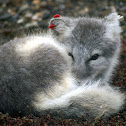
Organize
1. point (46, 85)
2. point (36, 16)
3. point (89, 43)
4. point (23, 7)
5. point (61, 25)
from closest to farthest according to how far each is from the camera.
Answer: point (46, 85)
point (89, 43)
point (61, 25)
point (36, 16)
point (23, 7)

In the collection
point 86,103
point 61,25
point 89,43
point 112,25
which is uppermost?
point 61,25

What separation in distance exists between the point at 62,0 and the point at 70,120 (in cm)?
539

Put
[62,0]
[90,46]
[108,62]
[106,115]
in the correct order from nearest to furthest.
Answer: [106,115]
[90,46]
[108,62]
[62,0]

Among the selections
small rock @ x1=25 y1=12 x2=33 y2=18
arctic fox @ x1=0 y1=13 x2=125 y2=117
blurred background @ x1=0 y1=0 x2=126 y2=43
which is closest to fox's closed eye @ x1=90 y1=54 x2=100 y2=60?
arctic fox @ x1=0 y1=13 x2=125 y2=117

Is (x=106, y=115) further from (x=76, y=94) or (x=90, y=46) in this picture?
(x=90, y=46)

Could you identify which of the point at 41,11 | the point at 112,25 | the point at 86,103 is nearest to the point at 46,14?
the point at 41,11

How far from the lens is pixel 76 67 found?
3443 millimetres

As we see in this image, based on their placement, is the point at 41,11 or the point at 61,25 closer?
the point at 61,25

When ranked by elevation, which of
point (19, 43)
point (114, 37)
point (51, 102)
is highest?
point (19, 43)

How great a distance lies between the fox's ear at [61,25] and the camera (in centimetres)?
390

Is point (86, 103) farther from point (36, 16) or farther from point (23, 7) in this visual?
point (23, 7)

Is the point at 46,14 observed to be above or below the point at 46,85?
above

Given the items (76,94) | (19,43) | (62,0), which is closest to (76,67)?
(76,94)

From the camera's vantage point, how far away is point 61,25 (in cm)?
393
